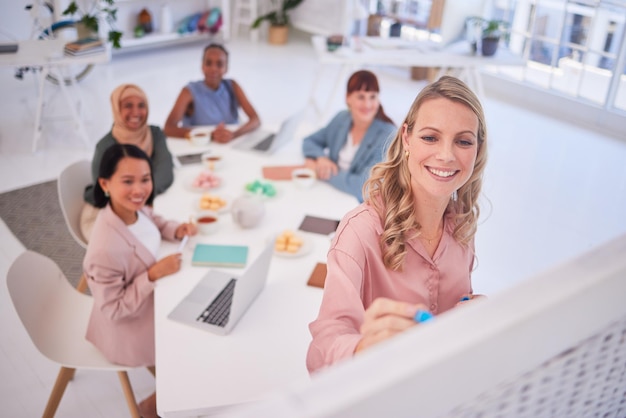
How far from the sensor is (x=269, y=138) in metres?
3.43

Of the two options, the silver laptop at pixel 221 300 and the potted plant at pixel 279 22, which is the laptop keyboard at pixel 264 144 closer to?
the silver laptop at pixel 221 300

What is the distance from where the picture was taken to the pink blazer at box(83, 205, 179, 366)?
2137 millimetres

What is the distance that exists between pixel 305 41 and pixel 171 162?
19.0 ft

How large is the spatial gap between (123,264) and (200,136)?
1303 millimetres

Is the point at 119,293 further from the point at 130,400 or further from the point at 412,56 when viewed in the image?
the point at 412,56

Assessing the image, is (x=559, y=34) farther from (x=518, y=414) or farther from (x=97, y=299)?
(x=518, y=414)

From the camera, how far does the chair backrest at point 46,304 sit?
210 centimetres

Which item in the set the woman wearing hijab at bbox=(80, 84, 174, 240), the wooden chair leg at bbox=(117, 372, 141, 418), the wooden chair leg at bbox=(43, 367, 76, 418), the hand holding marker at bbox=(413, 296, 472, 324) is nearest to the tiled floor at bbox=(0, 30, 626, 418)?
the wooden chair leg at bbox=(43, 367, 76, 418)

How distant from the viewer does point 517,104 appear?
626 cm

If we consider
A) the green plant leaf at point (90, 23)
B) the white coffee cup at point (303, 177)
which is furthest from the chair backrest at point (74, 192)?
the green plant leaf at point (90, 23)

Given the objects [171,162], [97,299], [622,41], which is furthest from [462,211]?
[622,41]

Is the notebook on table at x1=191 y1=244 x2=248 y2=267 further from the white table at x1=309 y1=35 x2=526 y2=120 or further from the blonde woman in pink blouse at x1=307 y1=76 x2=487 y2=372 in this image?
the white table at x1=309 y1=35 x2=526 y2=120

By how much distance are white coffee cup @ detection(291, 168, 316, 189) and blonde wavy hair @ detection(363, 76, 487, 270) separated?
4.04 ft

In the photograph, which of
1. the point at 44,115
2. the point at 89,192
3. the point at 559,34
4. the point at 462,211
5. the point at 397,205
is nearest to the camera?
the point at 397,205
